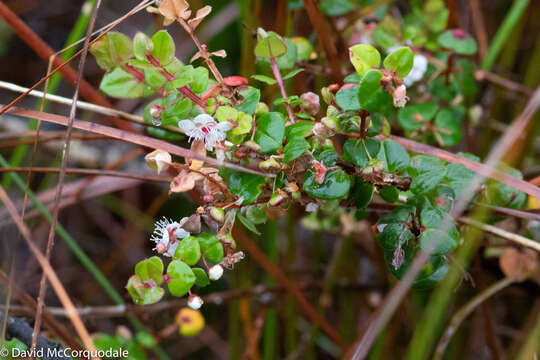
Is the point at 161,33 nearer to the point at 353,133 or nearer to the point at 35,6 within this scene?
the point at 353,133

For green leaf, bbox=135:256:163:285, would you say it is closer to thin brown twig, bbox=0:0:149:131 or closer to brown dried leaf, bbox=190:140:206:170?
brown dried leaf, bbox=190:140:206:170

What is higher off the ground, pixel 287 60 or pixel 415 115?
pixel 287 60

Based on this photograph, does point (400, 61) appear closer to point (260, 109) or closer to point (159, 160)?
point (260, 109)

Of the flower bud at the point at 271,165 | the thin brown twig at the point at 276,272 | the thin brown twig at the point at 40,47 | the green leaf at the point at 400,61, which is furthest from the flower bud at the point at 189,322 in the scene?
the green leaf at the point at 400,61

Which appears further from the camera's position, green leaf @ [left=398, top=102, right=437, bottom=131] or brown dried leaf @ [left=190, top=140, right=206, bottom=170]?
green leaf @ [left=398, top=102, right=437, bottom=131]

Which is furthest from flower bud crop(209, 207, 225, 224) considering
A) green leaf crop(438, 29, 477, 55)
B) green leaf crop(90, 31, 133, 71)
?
green leaf crop(438, 29, 477, 55)

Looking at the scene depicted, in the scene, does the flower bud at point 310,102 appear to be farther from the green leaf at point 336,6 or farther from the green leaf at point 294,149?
the green leaf at point 336,6

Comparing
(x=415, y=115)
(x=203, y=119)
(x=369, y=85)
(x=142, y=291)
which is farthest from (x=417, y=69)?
(x=142, y=291)
